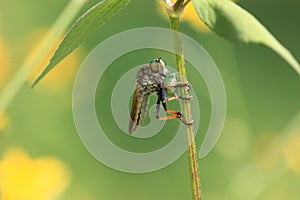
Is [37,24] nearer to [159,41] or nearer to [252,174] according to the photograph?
[159,41]

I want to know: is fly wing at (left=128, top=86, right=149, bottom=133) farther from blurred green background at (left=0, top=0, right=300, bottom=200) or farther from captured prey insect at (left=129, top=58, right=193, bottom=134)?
blurred green background at (left=0, top=0, right=300, bottom=200)

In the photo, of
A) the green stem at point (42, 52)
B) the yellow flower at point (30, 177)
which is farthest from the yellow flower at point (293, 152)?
the green stem at point (42, 52)

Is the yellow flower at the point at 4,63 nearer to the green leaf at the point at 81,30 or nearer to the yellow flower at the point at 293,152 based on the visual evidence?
the yellow flower at the point at 293,152

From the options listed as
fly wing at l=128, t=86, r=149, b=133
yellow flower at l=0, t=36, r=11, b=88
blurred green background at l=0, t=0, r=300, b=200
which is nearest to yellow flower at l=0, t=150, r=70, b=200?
blurred green background at l=0, t=0, r=300, b=200

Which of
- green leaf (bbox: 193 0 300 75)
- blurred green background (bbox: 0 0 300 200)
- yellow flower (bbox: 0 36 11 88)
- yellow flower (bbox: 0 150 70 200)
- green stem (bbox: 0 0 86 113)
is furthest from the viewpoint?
yellow flower (bbox: 0 36 11 88)

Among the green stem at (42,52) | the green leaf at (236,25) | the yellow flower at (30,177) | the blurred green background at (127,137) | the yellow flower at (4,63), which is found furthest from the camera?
the yellow flower at (4,63)

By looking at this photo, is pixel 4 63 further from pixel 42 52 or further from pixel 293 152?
pixel 293 152

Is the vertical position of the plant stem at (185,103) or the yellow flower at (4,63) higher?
the plant stem at (185,103)

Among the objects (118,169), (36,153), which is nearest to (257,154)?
(118,169)
